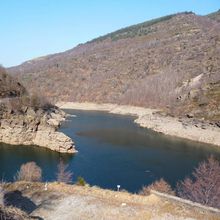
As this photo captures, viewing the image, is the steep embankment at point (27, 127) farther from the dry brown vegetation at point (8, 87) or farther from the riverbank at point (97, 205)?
the riverbank at point (97, 205)

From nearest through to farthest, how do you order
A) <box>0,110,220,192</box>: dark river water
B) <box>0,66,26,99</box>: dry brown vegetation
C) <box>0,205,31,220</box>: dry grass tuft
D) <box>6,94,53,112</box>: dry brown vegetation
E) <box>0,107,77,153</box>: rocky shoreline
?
<box>0,205,31,220</box>: dry grass tuft, <box>0,110,220,192</box>: dark river water, <box>0,107,77,153</box>: rocky shoreline, <box>6,94,53,112</box>: dry brown vegetation, <box>0,66,26,99</box>: dry brown vegetation

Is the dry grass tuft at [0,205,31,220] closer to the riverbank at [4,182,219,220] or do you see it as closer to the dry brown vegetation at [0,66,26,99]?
the riverbank at [4,182,219,220]

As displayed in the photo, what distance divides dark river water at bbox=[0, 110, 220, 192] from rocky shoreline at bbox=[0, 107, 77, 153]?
2540mm

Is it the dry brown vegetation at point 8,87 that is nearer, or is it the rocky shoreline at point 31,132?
the rocky shoreline at point 31,132

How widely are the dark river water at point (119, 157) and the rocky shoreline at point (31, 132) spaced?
2.54 m

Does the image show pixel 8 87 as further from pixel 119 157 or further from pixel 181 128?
pixel 119 157

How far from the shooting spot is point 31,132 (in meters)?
86.3

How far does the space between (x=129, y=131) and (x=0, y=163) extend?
47416mm

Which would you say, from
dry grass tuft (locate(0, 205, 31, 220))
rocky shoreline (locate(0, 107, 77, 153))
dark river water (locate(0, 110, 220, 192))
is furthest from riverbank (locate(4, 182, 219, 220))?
rocky shoreline (locate(0, 107, 77, 153))

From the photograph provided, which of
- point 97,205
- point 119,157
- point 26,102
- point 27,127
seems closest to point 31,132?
point 27,127

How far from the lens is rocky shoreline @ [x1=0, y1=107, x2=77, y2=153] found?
3127 inches

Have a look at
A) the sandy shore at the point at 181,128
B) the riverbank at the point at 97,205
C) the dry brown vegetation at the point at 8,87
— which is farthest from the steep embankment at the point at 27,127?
the riverbank at the point at 97,205

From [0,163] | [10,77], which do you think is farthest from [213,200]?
[10,77]

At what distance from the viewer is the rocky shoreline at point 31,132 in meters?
79.4
